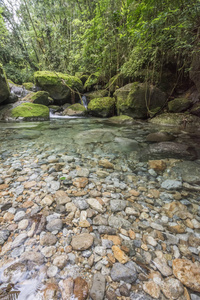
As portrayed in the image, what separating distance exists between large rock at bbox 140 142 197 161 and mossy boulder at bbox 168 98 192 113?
4006mm

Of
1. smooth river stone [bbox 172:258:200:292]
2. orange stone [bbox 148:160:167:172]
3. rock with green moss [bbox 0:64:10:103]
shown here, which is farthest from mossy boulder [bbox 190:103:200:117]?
rock with green moss [bbox 0:64:10:103]

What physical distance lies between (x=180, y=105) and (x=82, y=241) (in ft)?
23.9

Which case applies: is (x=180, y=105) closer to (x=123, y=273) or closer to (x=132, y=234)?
(x=132, y=234)

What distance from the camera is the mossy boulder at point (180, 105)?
21.0 feet

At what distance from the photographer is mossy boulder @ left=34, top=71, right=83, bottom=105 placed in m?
9.94

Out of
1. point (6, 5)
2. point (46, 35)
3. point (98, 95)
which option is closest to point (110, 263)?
point (98, 95)

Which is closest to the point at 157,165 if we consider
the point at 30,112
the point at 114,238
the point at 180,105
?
the point at 114,238

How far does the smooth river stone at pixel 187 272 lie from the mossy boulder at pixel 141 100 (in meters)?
6.65

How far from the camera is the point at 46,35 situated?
521 inches

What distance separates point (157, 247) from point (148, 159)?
1863mm

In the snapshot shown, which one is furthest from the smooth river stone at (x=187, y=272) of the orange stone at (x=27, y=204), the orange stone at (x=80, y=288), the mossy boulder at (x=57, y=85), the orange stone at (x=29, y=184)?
the mossy boulder at (x=57, y=85)

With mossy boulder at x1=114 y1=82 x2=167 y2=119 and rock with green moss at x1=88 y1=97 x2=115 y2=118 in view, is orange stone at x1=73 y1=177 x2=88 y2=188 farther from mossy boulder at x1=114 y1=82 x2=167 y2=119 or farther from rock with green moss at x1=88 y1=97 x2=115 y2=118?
rock with green moss at x1=88 y1=97 x2=115 y2=118

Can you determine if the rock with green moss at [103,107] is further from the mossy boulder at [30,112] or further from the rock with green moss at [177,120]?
the mossy boulder at [30,112]

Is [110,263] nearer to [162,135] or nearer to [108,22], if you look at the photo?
[162,135]
